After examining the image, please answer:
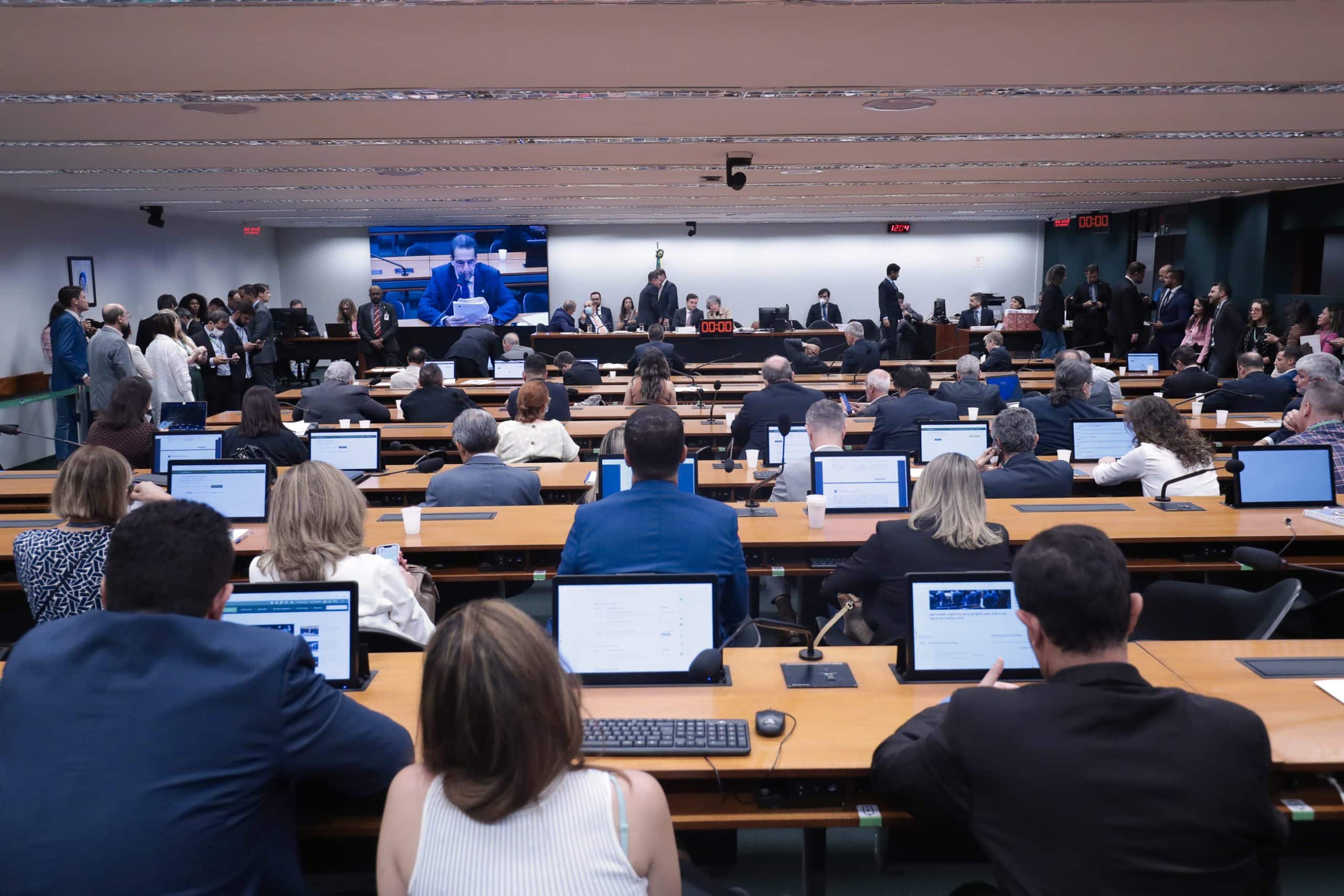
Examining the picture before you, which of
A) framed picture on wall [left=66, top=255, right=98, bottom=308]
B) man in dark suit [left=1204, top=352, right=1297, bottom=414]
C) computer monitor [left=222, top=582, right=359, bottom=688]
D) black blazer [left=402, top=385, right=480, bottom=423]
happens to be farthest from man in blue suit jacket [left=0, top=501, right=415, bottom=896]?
framed picture on wall [left=66, top=255, right=98, bottom=308]

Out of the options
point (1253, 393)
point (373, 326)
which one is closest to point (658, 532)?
point (1253, 393)

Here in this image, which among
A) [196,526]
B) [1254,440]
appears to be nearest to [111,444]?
[196,526]

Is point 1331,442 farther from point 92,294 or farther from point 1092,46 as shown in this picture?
point 92,294

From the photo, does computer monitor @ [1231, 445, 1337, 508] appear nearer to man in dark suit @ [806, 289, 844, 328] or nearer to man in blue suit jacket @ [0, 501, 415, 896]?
man in blue suit jacket @ [0, 501, 415, 896]

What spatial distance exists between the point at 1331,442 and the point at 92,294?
41.4 ft

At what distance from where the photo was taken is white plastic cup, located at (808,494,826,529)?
4.15m

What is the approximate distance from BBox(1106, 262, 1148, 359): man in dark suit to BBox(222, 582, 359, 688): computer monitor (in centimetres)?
1259

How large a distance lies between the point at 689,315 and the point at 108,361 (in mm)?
8670

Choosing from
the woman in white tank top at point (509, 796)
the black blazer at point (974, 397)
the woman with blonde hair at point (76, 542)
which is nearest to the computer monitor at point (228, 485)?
the woman with blonde hair at point (76, 542)

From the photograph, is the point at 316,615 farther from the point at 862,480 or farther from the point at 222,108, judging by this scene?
the point at 222,108

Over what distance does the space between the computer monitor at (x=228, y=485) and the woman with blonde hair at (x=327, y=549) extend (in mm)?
1816

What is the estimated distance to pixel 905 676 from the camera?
8.38ft

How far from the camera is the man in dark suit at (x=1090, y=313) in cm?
1402

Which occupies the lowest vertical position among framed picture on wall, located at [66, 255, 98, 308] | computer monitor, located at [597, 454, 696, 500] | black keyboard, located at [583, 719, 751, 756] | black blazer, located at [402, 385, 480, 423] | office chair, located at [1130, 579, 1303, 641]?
black keyboard, located at [583, 719, 751, 756]
